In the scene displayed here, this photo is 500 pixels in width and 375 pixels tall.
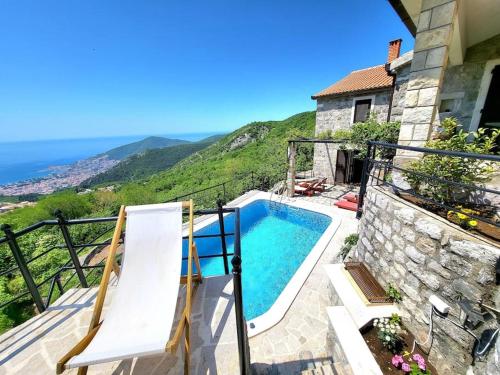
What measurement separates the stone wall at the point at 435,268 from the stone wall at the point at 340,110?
7.60 metres

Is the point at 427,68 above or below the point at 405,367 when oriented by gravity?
above

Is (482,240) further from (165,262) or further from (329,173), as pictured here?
(329,173)

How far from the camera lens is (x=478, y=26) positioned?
10.8 ft

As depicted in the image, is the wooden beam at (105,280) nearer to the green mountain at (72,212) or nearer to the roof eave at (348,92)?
the green mountain at (72,212)

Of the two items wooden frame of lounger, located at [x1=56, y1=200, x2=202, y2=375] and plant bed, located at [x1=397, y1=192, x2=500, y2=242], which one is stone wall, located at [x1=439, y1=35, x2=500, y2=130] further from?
wooden frame of lounger, located at [x1=56, y1=200, x2=202, y2=375]

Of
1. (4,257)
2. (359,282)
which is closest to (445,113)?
(359,282)

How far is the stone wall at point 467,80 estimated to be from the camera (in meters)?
3.66

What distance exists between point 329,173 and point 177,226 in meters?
10.4

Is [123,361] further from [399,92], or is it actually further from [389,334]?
[399,92]

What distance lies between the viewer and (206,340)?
185cm

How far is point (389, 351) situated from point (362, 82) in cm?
1081

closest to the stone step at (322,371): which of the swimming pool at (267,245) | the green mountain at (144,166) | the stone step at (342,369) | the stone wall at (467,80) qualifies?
the stone step at (342,369)

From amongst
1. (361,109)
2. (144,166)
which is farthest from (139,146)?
(361,109)

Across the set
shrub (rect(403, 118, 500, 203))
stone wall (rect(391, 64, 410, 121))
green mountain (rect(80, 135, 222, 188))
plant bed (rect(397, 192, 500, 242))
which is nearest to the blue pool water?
plant bed (rect(397, 192, 500, 242))
